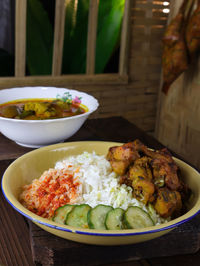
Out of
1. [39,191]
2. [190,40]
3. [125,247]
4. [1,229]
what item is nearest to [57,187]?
[39,191]

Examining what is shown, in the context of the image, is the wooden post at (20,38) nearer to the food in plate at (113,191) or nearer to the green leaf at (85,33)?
the green leaf at (85,33)

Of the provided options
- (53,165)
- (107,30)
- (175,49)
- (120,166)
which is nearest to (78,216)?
(120,166)

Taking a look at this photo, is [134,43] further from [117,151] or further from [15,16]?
[117,151]

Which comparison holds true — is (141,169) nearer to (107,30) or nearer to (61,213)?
(61,213)

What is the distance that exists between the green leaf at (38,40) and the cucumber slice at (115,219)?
8.16ft

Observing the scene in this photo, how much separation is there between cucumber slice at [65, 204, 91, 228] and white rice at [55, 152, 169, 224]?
2.8 inches

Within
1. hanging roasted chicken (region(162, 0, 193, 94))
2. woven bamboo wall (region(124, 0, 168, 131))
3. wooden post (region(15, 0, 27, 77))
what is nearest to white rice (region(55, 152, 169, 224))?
hanging roasted chicken (region(162, 0, 193, 94))

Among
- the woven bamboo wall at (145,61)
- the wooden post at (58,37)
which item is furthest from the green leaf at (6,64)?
the woven bamboo wall at (145,61)

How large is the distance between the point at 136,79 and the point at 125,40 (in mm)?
484

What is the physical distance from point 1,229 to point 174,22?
2431 mm

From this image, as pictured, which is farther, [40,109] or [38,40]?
[38,40]

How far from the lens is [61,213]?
3.34 feet

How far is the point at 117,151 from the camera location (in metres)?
1.25

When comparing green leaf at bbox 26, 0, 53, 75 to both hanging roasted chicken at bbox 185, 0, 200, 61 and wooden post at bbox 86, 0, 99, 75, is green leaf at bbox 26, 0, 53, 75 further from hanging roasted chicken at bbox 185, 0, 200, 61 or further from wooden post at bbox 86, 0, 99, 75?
hanging roasted chicken at bbox 185, 0, 200, 61
